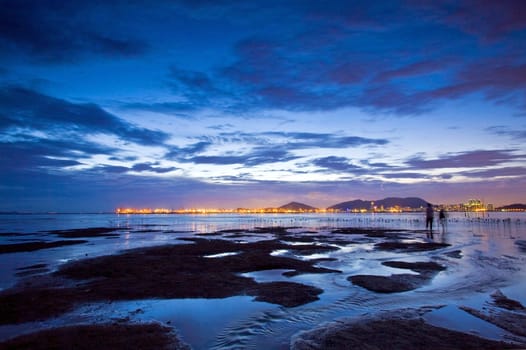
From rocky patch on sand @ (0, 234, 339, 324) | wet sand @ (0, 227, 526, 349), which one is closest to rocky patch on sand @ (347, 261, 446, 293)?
wet sand @ (0, 227, 526, 349)

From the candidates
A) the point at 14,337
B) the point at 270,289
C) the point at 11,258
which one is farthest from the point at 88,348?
the point at 11,258

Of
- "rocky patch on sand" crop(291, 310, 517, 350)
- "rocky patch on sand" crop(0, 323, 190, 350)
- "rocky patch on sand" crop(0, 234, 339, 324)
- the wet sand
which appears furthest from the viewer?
"rocky patch on sand" crop(0, 234, 339, 324)

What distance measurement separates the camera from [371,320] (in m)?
9.13

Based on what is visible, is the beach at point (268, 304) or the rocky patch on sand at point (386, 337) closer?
the rocky patch on sand at point (386, 337)

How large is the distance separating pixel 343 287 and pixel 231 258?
9842 mm

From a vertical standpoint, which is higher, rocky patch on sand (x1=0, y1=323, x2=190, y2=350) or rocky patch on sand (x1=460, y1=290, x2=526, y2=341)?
rocky patch on sand (x1=0, y1=323, x2=190, y2=350)

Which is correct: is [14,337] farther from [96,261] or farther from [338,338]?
[96,261]

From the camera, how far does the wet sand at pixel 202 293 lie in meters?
7.76

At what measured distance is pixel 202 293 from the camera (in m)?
12.6

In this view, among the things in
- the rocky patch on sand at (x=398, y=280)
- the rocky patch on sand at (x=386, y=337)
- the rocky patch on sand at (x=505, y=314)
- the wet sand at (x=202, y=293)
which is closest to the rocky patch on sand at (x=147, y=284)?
the wet sand at (x=202, y=293)

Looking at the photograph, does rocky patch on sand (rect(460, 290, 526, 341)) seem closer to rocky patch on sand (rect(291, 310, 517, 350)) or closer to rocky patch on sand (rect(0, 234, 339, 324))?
rocky patch on sand (rect(291, 310, 517, 350))

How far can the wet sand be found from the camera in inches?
306

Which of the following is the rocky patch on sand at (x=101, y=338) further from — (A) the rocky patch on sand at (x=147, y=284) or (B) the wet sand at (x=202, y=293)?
(A) the rocky patch on sand at (x=147, y=284)

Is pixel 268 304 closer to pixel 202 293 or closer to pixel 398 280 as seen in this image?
pixel 202 293
